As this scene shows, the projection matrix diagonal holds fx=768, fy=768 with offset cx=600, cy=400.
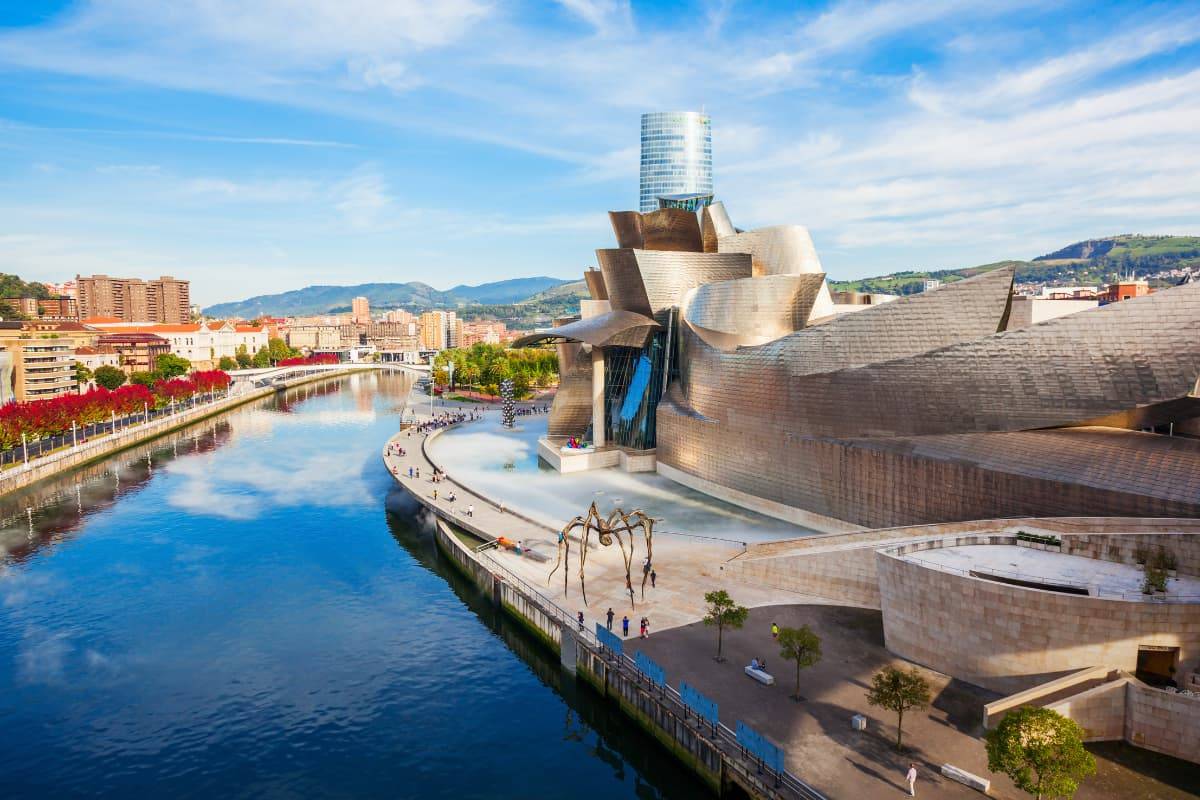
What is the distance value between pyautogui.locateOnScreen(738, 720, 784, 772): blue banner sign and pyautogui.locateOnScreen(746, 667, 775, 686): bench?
2613 millimetres

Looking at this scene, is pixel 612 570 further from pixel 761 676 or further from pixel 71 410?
pixel 71 410

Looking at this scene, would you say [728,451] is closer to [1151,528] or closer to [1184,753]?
[1151,528]

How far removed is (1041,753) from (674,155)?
146 meters

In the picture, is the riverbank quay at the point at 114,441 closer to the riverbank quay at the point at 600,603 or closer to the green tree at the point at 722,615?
the riverbank quay at the point at 600,603

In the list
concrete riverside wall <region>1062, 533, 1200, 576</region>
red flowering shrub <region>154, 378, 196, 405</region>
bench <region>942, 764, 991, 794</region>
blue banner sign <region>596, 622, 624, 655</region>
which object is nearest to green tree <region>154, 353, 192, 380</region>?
red flowering shrub <region>154, 378, 196, 405</region>

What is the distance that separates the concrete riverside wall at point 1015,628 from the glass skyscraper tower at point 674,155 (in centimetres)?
13381

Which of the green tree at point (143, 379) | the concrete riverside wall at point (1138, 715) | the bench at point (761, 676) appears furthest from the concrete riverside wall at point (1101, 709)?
the green tree at point (143, 379)

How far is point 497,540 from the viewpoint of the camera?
34.4 m

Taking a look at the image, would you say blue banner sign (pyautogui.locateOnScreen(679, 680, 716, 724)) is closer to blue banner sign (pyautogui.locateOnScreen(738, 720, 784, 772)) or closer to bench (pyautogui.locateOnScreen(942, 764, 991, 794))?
blue banner sign (pyautogui.locateOnScreen(738, 720, 784, 772))

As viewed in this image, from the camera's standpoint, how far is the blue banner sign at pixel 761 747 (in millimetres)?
16625

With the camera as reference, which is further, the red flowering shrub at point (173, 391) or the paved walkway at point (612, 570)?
the red flowering shrub at point (173, 391)

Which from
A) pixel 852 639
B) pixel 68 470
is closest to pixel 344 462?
pixel 68 470

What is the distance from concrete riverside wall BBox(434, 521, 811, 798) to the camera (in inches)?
708

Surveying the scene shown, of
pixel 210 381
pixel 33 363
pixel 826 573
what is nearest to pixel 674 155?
pixel 210 381
